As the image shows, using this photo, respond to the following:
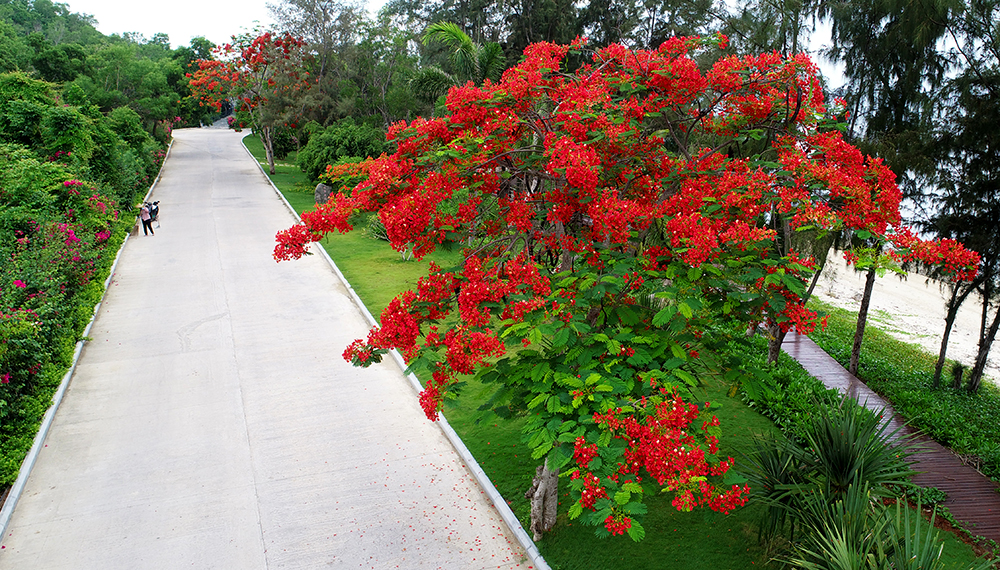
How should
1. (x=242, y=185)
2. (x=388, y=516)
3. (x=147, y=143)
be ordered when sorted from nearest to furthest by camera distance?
1. (x=388, y=516)
2. (x=242, y=185)
3. (x=147, y=143)

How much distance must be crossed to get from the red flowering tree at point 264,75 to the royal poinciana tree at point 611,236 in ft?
74.2

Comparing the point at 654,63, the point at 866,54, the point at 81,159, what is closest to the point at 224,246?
the point at 81,159

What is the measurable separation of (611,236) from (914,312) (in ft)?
54.4

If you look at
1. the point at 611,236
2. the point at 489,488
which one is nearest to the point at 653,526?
the point at 489,488

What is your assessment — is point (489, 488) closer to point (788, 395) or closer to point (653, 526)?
point (653, 526)

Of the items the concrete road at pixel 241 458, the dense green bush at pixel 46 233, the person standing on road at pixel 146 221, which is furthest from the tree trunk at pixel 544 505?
the person standing on road at pixel 146 221

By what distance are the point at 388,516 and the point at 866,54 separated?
10282mm

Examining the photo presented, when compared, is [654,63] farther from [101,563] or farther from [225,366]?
[225,366]

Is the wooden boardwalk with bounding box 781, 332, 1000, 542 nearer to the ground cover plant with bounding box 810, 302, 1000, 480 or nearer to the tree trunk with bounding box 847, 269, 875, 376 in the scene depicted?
the ground cover plant with bounding box 810, 302, 1000, 480

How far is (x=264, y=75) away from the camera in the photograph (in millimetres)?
26875

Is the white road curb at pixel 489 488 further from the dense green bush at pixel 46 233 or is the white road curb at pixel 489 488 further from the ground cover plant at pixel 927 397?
the dense green bush at pixel 46 233

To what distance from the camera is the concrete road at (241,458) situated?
6.09m

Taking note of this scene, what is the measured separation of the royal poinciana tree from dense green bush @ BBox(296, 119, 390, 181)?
16.5 metres

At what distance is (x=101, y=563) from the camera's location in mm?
5855
